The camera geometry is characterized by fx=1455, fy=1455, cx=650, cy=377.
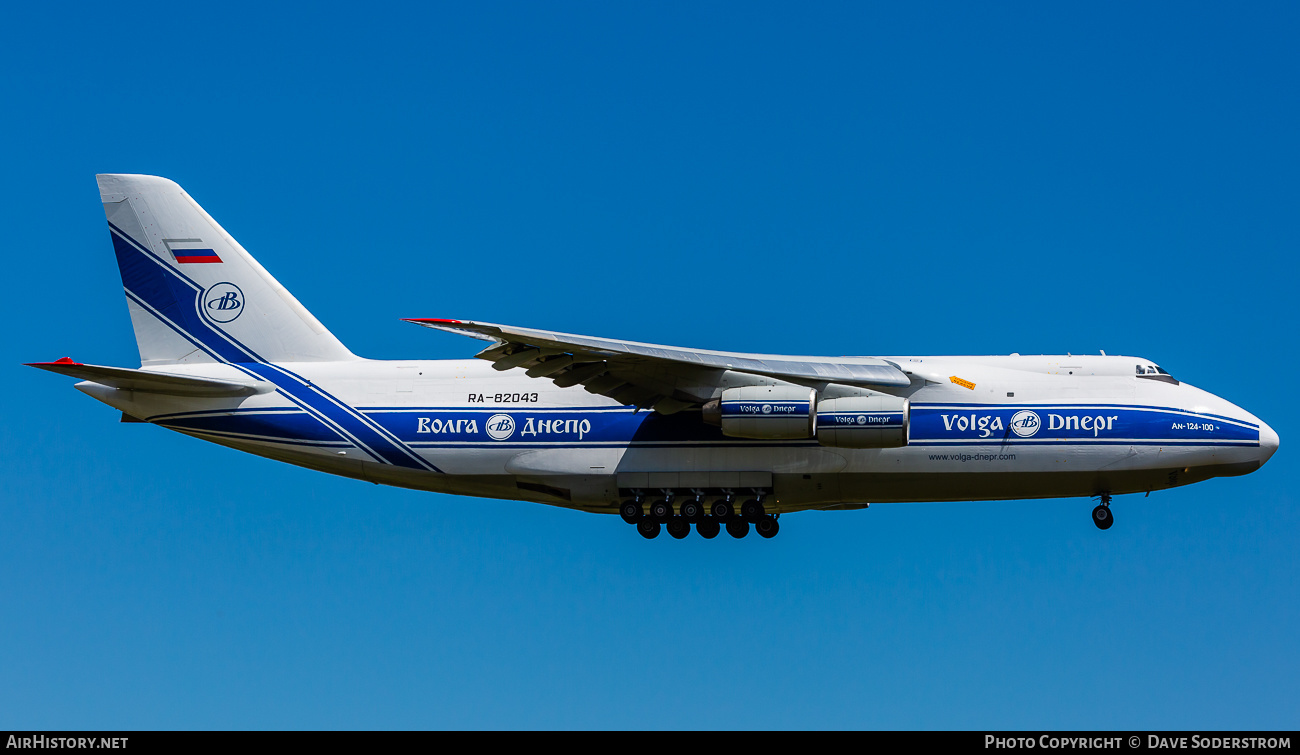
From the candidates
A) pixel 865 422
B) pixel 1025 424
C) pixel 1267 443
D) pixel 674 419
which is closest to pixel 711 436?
pixel 674 419

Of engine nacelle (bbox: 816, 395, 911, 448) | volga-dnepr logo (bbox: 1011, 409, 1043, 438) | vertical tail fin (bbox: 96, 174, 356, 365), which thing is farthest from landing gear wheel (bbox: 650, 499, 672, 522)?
vertical tail fin (bbox: 96, 174, 356, 365)

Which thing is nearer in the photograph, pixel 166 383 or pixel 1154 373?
pixel 1154 373

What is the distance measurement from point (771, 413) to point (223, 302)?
893 centimetres

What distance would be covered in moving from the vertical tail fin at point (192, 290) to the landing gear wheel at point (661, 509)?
5349 millimetres

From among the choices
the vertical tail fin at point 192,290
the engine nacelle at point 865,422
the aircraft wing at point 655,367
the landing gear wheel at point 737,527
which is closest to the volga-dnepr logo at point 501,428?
the aircraft wing at point 655,367

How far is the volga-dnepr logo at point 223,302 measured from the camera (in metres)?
22.2

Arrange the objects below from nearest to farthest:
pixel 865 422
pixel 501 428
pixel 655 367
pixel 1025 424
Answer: pixel 865 422 < pixel 655 367 < pixel 1025 424 < pixel 501 428

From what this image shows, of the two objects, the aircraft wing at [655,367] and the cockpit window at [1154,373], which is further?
the cockpit window at [1154,373]

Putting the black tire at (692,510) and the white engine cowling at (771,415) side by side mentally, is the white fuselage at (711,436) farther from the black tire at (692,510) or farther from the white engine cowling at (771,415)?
the white engine cowling at (771,415)

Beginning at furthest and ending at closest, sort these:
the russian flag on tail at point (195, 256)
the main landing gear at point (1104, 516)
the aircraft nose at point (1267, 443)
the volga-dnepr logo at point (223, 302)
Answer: the russian flag on tail at point (195, 256), the volga-dnepr logo at point (223, 302), the main landing gear at point (1104, 516), the aircraft nose at point (1267, 443)

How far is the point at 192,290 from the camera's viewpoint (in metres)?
22.4

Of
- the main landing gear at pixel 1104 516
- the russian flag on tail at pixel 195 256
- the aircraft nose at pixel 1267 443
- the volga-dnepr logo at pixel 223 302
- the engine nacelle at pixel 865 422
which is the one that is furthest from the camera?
the russian flag on tail at pixel 195 256

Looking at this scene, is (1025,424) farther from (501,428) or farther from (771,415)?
(501,428)
